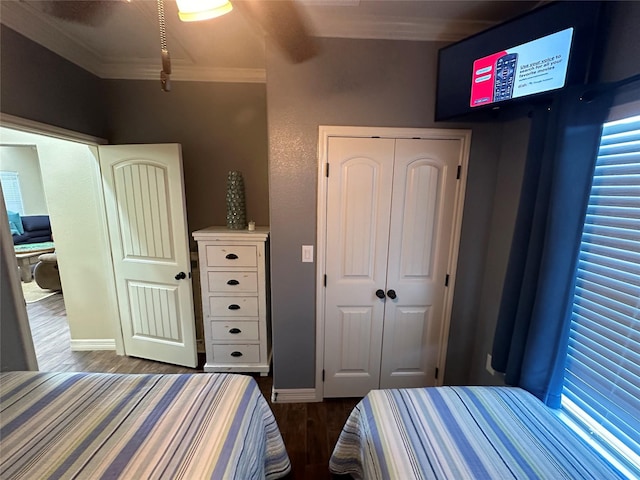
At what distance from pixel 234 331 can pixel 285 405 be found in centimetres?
72

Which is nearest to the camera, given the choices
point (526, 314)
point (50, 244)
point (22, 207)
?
point (526, 314)

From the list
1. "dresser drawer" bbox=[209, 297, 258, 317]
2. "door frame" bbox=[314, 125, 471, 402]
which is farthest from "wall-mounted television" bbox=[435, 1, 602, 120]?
"dresser drawer" bbox=[209, 297, 258, 317]

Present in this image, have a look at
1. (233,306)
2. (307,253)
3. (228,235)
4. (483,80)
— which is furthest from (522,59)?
(233,306)

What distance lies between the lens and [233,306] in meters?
2.28

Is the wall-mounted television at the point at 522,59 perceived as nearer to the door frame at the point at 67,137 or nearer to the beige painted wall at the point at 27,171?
the door frame at the point at 67,137

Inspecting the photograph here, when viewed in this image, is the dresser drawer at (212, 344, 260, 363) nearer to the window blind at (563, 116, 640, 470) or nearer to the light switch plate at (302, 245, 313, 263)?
the light switch plate at (302, 245, 313, 263)

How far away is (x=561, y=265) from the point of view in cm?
122

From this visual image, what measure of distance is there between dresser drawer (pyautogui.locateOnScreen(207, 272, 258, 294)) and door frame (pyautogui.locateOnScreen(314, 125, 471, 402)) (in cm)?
62

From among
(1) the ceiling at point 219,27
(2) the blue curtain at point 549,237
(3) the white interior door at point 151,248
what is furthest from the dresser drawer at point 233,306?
(1) the ceiling at point 219,27

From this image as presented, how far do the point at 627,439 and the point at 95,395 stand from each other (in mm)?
2177

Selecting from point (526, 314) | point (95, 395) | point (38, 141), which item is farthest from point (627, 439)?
point (38, 141)

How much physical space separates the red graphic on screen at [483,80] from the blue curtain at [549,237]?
260 millimetres

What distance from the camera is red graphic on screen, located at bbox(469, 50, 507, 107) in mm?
1367

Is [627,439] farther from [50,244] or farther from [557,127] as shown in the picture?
[50,244]
